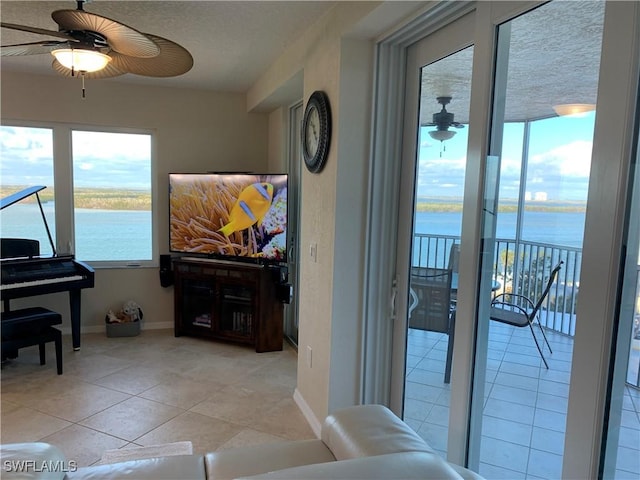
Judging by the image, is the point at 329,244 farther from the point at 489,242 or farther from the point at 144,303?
the point at 144,303

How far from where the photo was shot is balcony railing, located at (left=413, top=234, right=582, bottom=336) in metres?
1.39

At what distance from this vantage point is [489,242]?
1.73 m

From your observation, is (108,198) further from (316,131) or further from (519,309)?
(519,309)

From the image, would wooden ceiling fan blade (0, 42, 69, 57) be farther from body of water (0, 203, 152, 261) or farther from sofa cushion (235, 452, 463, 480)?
body of water (0, 203, 152, 261)

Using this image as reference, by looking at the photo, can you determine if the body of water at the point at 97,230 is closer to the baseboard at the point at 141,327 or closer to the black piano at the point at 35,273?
the black piano at the point at 35,273

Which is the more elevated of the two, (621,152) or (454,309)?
(621,152)

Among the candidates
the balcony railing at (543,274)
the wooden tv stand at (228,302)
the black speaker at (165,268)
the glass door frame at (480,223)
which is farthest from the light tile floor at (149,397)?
the balcony railing at (543,274)

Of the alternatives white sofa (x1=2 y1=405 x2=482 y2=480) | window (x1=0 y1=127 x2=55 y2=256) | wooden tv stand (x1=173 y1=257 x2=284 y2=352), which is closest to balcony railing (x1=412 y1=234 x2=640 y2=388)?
white sofa (x1=2 y1=405 x2=482 y2=480)

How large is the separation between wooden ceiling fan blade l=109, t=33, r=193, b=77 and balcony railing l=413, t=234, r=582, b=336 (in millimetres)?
1730

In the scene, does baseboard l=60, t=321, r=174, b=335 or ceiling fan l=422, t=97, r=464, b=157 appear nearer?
ceiling fan l=422, t=97, r=464, b=157

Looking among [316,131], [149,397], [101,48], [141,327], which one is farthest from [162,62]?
[141,327]

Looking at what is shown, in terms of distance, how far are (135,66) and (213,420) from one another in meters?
2.20

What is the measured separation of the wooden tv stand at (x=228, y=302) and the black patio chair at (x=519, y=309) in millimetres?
2606

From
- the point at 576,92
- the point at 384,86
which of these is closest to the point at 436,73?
the point at 384,86
